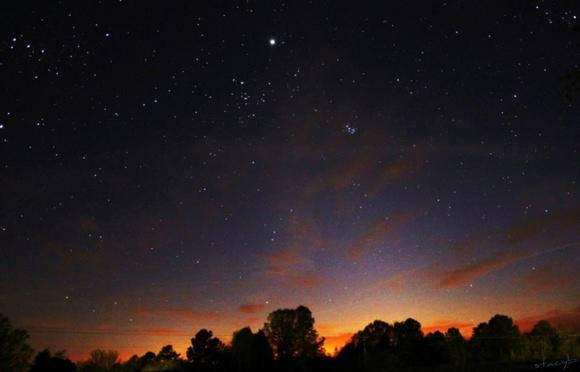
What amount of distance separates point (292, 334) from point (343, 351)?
31.2 feet

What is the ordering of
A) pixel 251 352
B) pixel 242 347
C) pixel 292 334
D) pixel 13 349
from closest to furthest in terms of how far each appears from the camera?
pixel 13 349 → pixel 251 352 → pixel 242 347 → pixel 292 334

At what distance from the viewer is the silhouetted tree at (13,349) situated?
131ft

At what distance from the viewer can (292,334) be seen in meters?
65.5

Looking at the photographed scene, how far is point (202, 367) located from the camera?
67.1 metres

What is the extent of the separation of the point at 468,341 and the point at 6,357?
67.0 meters

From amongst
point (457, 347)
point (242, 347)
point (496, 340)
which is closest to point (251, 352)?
point (242, 347)

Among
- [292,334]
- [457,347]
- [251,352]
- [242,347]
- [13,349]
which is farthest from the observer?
[457,347]

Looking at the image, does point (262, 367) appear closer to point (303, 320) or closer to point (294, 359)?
point (294, 359)

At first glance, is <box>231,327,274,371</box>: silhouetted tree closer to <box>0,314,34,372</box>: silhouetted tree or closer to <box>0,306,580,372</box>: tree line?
<box>0,306,580,372</box>: tree line

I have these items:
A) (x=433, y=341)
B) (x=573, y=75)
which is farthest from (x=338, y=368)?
(x=573, y=75)

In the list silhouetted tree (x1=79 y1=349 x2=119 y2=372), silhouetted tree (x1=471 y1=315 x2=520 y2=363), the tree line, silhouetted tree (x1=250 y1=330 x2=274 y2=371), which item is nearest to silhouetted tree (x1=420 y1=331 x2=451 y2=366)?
the tree line

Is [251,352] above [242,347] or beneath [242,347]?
beneath

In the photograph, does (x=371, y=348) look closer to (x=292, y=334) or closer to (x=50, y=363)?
(x=292, y=334)

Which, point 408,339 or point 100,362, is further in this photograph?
point 408,339
